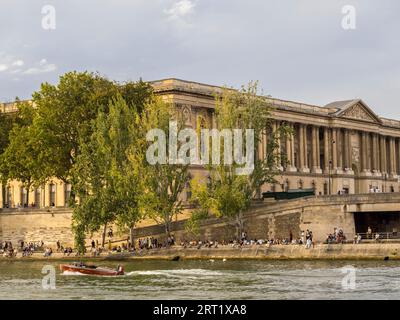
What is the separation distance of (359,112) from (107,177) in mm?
64204

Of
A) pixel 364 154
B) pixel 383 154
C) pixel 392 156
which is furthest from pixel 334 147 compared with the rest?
pixel 392 156

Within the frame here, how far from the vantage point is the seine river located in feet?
178

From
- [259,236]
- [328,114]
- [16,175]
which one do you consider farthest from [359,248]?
[328,114]

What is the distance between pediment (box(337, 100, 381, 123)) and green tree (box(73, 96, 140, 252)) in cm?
5579

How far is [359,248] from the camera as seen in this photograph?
81.1m

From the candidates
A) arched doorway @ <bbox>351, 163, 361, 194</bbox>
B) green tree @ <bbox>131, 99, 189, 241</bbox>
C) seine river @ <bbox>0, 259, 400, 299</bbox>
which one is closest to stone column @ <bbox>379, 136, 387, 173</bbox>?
arched doorway @ <bbox>351, 163, 361, 194</bbox>

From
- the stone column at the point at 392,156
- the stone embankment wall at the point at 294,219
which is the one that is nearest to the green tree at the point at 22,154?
the stone embankment wall at the point at 294,219

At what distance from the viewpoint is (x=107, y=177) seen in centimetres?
9144

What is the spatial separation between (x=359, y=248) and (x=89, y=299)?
110 feet

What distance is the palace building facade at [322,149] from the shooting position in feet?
399

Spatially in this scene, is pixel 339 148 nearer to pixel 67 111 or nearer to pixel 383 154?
pixel 383 154

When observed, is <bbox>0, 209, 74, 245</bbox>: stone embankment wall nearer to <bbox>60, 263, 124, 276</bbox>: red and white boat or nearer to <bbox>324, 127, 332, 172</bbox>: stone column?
<bbox>60, 263, 124, 276</bbox>: red and white boat

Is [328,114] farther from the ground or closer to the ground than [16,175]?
farther from the ground
